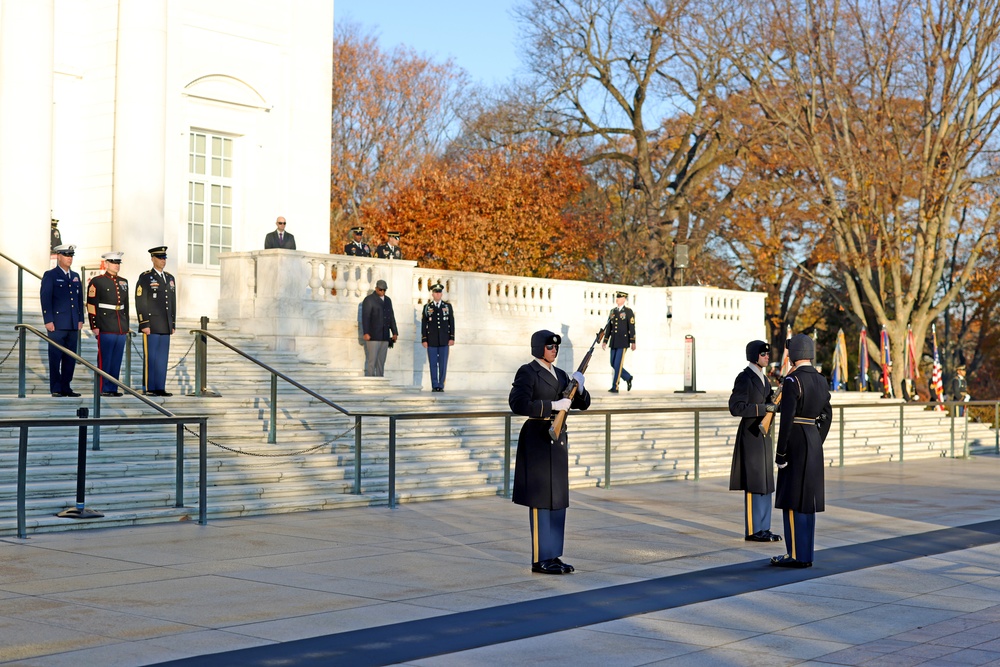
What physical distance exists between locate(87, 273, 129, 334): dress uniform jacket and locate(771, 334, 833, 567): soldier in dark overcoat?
9.20 metres

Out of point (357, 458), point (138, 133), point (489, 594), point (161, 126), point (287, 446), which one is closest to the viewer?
point (489, 594)

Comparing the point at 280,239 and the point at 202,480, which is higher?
the point at 280,239

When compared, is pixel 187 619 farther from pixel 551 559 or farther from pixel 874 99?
pixel 874 99

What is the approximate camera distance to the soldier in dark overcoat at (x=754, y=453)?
13320 mm

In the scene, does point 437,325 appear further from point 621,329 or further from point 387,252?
point 621,329

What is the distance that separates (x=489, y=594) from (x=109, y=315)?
29.8 ft

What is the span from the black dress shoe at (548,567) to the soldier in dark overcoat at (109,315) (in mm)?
8035

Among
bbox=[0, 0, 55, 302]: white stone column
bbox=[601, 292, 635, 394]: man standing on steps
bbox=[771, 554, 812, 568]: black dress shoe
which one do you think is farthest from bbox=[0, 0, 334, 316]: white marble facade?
bbox=[771, 554, 812, 568]: black dress shoe

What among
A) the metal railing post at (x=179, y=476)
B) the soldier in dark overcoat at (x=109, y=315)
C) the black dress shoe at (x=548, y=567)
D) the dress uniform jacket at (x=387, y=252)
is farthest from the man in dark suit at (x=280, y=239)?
the black dress shoe at (x=548, y=567)

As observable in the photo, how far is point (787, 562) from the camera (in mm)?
11688

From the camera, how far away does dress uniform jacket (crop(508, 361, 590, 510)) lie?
36.4 feet

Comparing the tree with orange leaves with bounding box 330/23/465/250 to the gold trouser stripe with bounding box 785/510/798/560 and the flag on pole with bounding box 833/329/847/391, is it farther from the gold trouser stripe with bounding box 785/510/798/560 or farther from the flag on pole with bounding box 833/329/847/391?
the gold trouser stripe with bounding box 785/510/798/560

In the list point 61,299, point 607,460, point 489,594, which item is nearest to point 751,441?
point 489,594

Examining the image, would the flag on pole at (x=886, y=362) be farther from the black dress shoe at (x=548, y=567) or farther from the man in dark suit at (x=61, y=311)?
the black dress shoe at (x=548, y=567)
